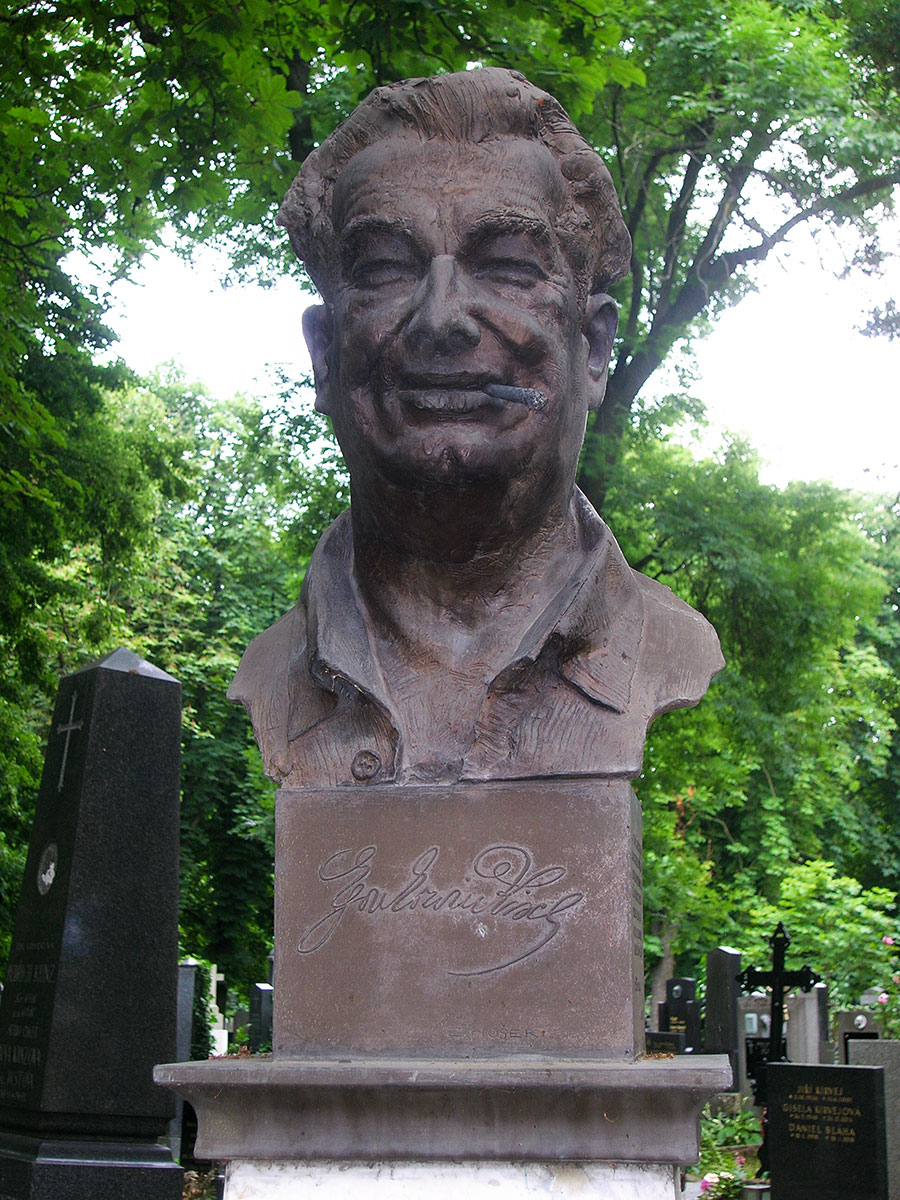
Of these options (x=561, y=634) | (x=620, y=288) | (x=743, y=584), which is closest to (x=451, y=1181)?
(x=561, y=634)

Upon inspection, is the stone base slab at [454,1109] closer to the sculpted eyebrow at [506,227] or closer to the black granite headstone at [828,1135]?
the sculpted eyebrow at [506,227]

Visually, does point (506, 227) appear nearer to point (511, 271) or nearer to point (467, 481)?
point (511, 271)

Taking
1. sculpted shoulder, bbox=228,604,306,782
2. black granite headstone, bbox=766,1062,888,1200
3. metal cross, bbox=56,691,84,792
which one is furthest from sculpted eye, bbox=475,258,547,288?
black granite headstone, bbox=766,1062,888,1200

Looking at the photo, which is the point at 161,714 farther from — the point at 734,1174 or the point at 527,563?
the point at 734,1174

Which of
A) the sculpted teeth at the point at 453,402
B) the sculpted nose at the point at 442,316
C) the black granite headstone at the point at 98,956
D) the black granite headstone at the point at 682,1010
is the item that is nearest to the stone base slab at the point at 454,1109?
the sculpted teeth at the point at 453,402

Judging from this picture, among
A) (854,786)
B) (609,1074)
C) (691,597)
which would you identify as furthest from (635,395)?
(854,786)

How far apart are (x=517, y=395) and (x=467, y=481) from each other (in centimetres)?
26

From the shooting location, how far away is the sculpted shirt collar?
362 centimetres

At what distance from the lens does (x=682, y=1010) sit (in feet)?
55.0

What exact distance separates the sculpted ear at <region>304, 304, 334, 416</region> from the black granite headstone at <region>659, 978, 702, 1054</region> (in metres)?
13.8

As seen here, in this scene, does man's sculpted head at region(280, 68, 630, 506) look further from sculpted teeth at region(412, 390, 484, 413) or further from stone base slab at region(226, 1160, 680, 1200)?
stone base slab at region(226, 1160, 680, 1200)

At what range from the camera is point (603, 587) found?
3824 mm

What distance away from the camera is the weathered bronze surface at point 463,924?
336 centimetres
